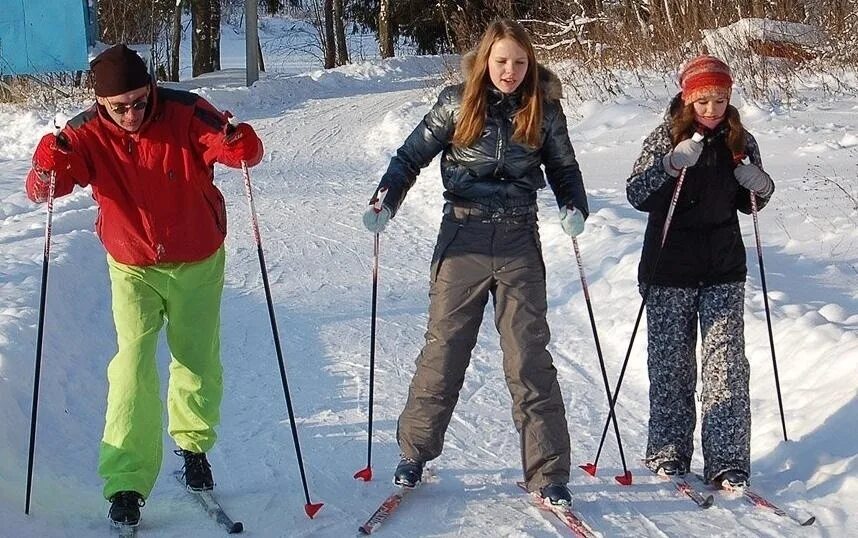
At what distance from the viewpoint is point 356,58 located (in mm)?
37312

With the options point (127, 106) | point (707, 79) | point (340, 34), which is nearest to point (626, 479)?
point (707, 79)

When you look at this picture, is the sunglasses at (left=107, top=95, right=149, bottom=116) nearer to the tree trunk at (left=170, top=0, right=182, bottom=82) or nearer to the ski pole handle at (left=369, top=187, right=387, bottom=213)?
the ski pole handle at (left=369, top=187, right=387, bottom=213)

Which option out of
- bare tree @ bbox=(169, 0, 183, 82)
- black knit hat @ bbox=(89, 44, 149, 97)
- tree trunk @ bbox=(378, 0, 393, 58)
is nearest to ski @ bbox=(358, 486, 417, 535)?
black knit hat @ bbox=(89, 44, 149, 97)

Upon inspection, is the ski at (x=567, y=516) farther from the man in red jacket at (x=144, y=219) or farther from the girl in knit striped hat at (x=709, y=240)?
the man in red jacket at (x=144, y=219)

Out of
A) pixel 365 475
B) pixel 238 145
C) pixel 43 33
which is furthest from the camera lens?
pixel 43 33

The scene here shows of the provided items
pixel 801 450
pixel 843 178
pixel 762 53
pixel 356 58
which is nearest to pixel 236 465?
pixel 801 450

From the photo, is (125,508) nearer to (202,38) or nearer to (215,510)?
(215,510)

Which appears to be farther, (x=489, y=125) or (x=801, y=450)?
(x=801, y=450)

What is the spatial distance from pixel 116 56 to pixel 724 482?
297 centimetres

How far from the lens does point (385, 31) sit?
98.4 ft

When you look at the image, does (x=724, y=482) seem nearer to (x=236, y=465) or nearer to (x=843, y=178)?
(x=236, y=465)

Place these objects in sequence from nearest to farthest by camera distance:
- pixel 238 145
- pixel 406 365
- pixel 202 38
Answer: pixel 238 145, pixel 406 365, pixel 202 38

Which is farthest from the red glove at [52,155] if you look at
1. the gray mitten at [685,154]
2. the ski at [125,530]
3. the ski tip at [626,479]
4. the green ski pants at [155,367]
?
the ski tip at [626,479]

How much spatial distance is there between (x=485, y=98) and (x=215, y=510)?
1.97 metres
